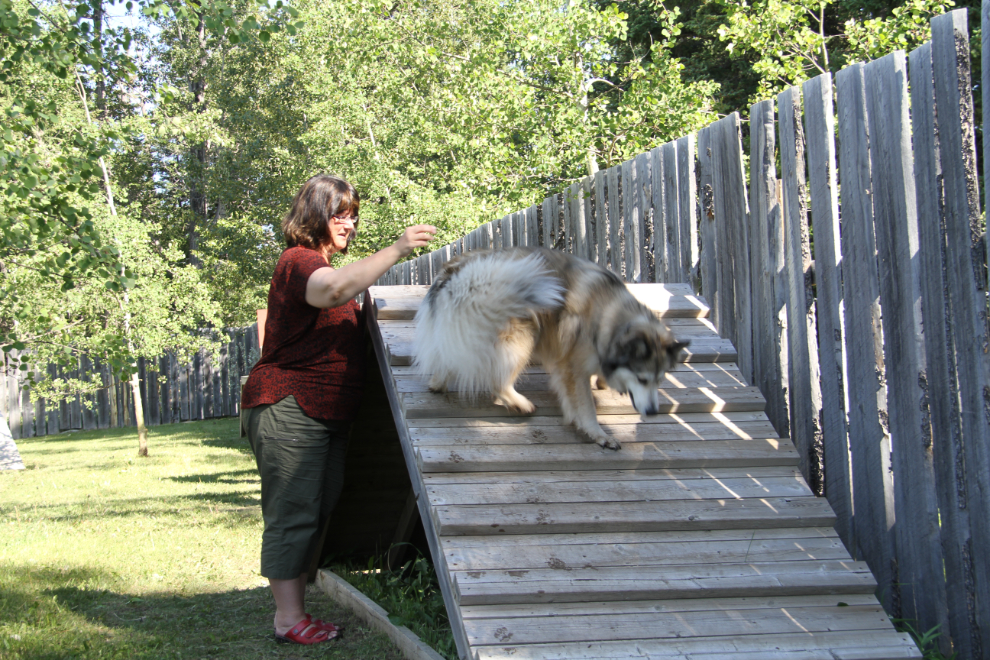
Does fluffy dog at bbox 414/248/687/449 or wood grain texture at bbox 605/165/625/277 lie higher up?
wood grain texture at bbox 605/165/625/277

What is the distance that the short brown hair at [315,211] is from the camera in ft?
12.0

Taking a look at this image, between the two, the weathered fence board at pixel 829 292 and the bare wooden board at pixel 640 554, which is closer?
the bare wooden board at pixel 640 554

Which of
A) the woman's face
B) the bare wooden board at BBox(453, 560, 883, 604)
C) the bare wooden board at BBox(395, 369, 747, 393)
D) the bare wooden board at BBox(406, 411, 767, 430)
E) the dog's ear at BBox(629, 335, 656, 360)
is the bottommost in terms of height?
→ the bare wooden board at BBox(453, 560, 883, 604)

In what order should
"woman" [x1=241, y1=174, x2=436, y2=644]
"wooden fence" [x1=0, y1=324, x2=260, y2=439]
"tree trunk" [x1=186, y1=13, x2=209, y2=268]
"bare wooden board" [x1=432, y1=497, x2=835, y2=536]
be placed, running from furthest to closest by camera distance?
"tree trunk" [x1=186, y1=13, x2=209, y2=268], "wooden fence" [x1=0, y1=324, x2=260, y2=439], "woman" [x1=241, y1=174, x2=436, y2=644], "bare wooden board" [x1=432, y1=497, x2=835, y2=536]

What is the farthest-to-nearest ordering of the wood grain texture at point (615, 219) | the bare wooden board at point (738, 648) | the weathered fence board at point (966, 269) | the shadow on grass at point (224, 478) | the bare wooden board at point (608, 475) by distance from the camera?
1. the shadow on grass at point (224, 478)
2. the wood grain texture at point (615, 219)
3. the bare wooden board at point (608, 475)
4. the weathered fence board at point (966, 269)
5. the bare wooden board at point (738, 648)

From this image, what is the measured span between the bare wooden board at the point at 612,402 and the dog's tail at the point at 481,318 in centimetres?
9

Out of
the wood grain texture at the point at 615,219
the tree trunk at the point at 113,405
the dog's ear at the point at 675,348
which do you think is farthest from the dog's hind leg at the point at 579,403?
the tree trunk at the point at 113,405

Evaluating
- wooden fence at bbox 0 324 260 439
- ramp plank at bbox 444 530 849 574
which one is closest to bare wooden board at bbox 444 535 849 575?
ramp plank at bbox 444 530 849 574

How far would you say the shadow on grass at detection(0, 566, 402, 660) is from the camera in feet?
12.0

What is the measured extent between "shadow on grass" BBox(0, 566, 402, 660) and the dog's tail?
144cm

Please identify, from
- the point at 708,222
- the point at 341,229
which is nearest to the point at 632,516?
the point at 341,229

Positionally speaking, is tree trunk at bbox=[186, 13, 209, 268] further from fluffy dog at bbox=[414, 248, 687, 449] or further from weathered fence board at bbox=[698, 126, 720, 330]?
fluffy dog at bbox=[414, 248, 687, 449]

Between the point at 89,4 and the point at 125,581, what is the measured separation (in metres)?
3.77

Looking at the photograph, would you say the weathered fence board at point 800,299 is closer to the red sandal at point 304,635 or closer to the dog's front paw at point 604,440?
the dog's front paw at point 604,440
